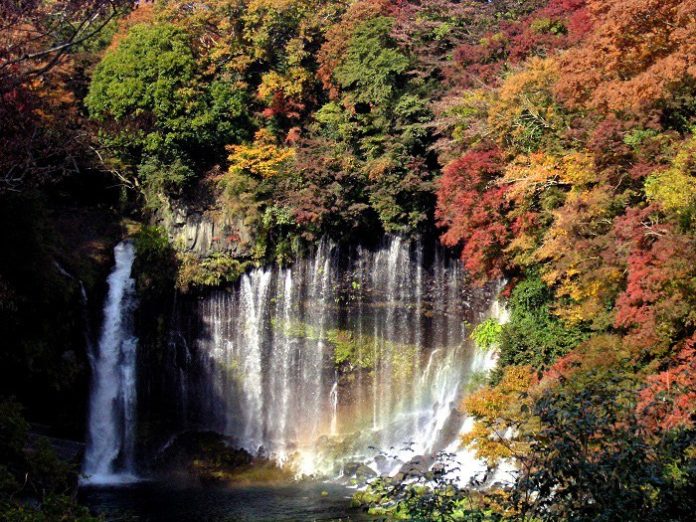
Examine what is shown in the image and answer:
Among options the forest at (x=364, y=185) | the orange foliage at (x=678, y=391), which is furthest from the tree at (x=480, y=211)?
the orange foliage at (x=678, y=391)

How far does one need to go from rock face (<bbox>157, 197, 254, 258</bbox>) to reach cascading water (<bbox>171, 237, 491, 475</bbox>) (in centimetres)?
101

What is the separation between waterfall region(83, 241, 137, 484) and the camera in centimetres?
2348

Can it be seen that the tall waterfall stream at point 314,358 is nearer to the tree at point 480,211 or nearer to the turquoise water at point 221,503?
the turquoise water at point 221,503

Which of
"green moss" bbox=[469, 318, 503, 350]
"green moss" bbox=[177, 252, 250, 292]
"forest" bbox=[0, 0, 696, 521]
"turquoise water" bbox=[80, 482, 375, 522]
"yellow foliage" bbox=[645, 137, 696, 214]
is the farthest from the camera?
"green moss" bbox=[177, 252, 250, 292]

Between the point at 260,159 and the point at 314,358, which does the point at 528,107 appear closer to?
the point at 260,159

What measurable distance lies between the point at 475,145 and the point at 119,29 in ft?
52.8

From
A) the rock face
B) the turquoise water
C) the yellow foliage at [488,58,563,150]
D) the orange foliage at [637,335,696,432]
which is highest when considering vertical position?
the yellow foliage at [488,58,563,150]

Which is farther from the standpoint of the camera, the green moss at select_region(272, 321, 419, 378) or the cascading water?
the green moss at select_region(272, 321, 419, 378)

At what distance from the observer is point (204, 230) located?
82.7 ft

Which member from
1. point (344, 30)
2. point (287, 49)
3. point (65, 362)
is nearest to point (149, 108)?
point (287, 49)

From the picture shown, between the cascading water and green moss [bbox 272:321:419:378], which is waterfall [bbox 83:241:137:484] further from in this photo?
green moss [bbox 272:321:419:378]

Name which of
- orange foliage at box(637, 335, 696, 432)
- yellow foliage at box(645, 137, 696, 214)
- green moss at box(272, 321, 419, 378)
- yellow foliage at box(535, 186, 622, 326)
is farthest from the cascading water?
orange foliage at box(637, 335, 696, 432)

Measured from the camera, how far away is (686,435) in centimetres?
774

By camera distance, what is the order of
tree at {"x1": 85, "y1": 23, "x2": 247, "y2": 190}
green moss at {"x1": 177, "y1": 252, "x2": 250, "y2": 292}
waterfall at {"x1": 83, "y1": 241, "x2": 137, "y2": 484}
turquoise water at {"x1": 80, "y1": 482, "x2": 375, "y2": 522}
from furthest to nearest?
tree at {"x1": 85, "y1": 23, "x2": 247, "y2": 190}, green moss at {"x1": 177, "y1": 252, "x2": 250, "y2": 292}, waterfall at {"x1": 83, "y1": 241, "x2": 137, "y2": 484}, turquoise water at {"x1": 80, "y1": 482, "x2": 375, "y2": 522}
